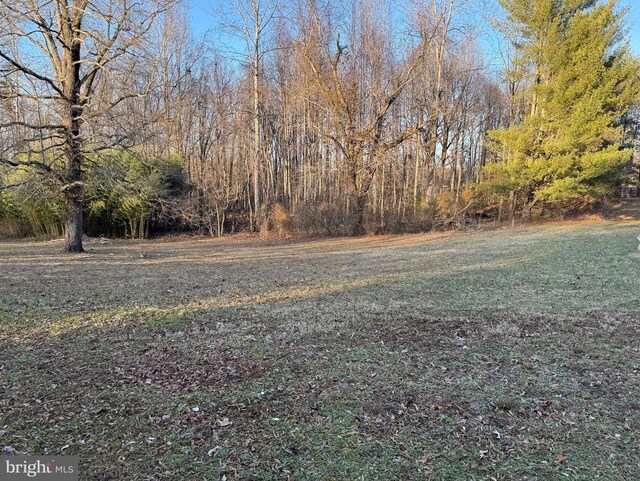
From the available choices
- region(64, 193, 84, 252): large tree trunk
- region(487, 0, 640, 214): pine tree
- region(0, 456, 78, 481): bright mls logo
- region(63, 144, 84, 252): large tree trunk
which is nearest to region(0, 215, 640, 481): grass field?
region(0, 456, 78, 481): bright mls logo

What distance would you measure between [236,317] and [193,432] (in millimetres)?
2562

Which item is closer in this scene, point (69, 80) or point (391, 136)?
point (69, 80)

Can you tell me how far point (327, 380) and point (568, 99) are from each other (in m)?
21.0

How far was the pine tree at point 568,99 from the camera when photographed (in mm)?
18469

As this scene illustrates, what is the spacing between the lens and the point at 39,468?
6.90ft

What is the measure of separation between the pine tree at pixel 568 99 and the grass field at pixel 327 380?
1473 centimetres

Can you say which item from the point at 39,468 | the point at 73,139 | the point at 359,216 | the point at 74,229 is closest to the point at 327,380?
the point at 39,468

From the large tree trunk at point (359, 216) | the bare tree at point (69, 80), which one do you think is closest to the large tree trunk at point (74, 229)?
the bare tree at point (69, 80)

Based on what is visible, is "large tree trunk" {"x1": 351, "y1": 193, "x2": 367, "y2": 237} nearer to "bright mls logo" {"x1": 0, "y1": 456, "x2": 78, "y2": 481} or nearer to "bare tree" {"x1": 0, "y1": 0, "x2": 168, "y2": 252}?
"bare tree" {"x1": 0, "y1": 0, "x2": 168, "y2": 252}

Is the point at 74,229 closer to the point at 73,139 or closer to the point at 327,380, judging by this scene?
the point at 73,139

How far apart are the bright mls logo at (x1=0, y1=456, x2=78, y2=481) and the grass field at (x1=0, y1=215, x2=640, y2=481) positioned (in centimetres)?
6

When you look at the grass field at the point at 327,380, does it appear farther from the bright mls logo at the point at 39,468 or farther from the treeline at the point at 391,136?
the treeline at the point at 391,136

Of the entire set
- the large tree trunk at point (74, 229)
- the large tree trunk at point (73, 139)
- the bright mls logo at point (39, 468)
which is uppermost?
A: the large tree trunk at point (73, 139)

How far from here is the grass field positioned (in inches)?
85.4
